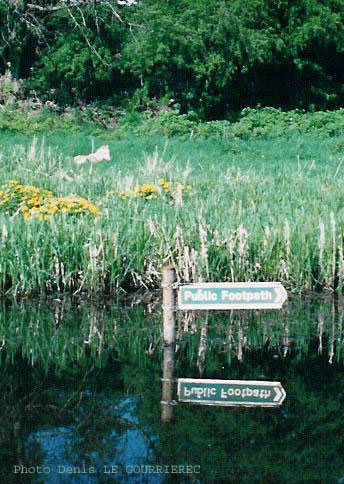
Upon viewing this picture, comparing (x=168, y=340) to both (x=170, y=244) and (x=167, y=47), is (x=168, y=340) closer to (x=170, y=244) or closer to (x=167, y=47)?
(x=170, y=244)

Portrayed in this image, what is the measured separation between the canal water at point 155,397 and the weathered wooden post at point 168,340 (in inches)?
1.7

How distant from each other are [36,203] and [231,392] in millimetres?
3805

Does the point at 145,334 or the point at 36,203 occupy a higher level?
the point at 36,203

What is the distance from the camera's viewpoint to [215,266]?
274 inches

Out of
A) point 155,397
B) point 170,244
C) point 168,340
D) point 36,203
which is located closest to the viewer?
point 155,397

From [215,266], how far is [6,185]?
105 inches

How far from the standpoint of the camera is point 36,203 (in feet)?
26.2

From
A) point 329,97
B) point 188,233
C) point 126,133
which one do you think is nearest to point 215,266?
point 188,233

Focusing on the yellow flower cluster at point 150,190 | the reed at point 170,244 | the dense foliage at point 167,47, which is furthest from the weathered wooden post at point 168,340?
the dense foliage at point 167,47

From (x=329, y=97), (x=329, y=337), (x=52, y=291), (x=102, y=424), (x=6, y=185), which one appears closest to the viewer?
(x=102, y=424)

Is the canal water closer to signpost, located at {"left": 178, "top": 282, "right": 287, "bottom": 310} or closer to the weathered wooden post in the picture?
the weathered wooden post

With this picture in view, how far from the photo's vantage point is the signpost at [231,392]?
15.3 ft

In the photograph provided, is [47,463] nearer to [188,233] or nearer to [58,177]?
[188,233]

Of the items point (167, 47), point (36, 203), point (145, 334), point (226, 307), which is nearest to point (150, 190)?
point (36, 203)
